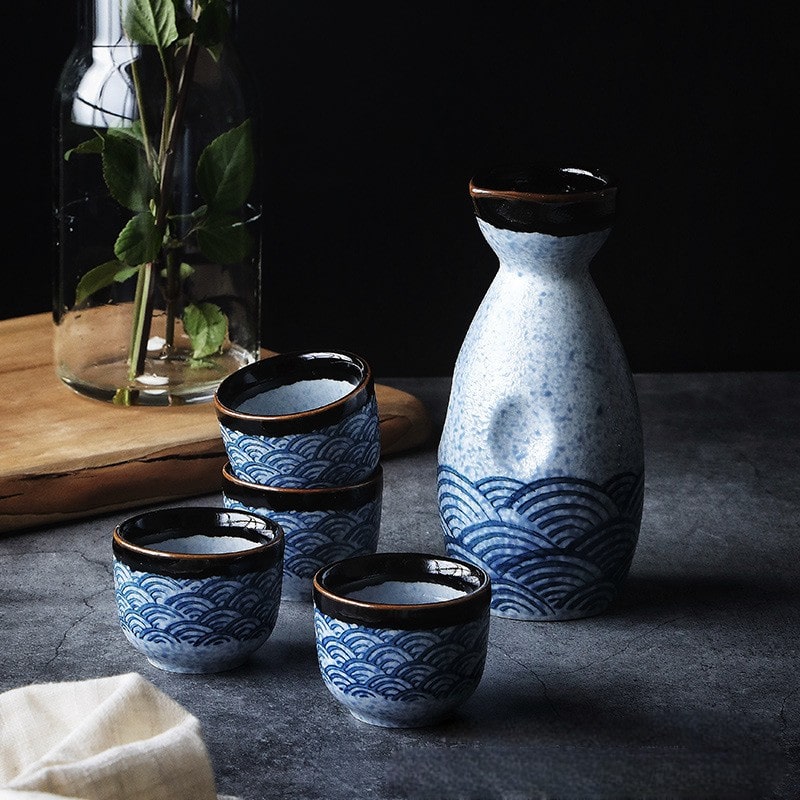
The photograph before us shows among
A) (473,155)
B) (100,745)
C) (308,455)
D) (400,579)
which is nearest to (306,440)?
(308,455)

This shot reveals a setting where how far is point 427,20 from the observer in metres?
1.49

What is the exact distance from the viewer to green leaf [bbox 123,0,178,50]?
3.72 feet

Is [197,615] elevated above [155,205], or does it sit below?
below

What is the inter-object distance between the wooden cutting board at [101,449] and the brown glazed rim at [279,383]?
7.2 inches

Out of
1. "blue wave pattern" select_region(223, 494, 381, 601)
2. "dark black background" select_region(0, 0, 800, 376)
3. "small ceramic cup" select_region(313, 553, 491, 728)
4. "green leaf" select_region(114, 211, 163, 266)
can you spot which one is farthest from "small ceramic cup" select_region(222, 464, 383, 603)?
"dark black background" select_region(0, 0, 800, 376)

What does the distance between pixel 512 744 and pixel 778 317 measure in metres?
0.94

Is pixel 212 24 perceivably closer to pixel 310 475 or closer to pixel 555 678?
pixel 310 475

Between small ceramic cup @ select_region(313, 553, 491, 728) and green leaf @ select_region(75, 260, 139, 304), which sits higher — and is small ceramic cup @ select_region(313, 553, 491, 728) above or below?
below

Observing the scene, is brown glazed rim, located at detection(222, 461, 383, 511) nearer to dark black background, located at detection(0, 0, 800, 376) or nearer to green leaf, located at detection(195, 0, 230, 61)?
green leaf, located at detection(195, 0, 230, 61)

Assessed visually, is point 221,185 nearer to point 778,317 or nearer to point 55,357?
point 55,357

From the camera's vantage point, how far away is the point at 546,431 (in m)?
0.88

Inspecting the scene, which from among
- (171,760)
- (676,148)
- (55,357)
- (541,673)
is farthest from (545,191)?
(676,148)

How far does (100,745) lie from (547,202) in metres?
0.40

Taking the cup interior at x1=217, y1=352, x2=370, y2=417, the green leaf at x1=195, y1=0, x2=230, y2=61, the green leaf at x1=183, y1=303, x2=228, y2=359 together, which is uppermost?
the green leaf at x1=195, y1=0, x2=230, y2=61
